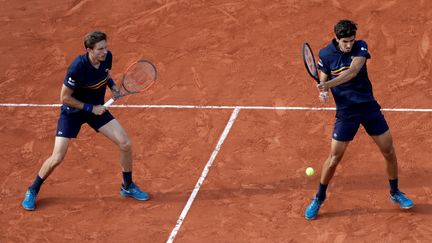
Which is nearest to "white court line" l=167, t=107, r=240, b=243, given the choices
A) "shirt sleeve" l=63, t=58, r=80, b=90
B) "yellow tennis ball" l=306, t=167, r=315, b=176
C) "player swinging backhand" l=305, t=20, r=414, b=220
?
"yellow tennis ball" l=306, t=167, r=315, b=176

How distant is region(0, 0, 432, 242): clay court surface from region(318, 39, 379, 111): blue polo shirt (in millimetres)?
1397

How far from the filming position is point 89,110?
8578 millimetres

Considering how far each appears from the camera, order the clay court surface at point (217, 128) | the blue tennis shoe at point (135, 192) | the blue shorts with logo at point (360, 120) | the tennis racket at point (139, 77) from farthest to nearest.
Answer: the blue tennis shoe at point (135, 192), the tennis racket at point (139, 77), the clay court surface at point (217, 128), the blue shorts with logo at point (360, 120)

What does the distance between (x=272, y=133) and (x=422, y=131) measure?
2.00 meters

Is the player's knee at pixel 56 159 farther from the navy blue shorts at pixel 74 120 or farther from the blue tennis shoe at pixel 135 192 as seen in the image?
the blue tennis shoe at pixel 135 192

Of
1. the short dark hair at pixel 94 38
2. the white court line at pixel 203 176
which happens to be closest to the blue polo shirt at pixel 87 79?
the short dark hair at pixel 94 38

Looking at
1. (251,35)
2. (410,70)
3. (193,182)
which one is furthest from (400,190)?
(251,35)

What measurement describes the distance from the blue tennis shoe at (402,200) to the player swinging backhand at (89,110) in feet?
9.61

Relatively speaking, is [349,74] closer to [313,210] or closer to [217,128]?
[313,210]

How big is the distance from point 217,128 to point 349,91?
117 inches

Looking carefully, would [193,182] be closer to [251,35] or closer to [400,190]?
[400,190]

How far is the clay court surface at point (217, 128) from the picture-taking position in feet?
28.7

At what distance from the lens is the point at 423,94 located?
11.0 metres

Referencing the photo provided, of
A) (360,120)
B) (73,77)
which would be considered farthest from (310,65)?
(73,77)
